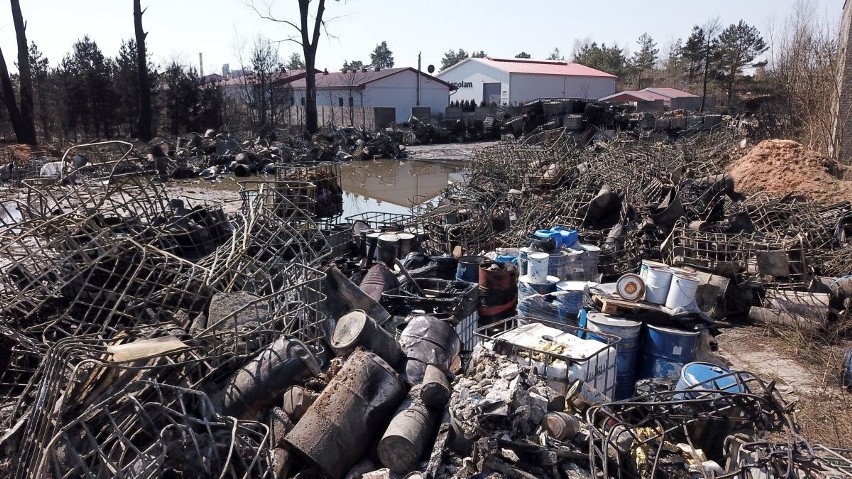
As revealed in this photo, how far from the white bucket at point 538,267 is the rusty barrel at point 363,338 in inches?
77.2

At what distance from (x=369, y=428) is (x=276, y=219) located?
8.87 feet

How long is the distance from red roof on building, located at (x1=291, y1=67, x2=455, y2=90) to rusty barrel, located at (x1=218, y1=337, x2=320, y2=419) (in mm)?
37209

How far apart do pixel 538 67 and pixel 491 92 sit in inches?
189

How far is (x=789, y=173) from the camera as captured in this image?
452 inches

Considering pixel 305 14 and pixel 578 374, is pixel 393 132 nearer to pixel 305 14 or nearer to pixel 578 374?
pixel 305 14

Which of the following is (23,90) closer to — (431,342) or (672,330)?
(431,342)

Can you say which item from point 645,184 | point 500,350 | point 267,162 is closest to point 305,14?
point 267,162

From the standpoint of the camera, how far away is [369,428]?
3.79m

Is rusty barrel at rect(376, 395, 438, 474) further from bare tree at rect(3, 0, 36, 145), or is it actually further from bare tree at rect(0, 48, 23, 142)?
bare tree at rect(0, 48, 23, 142)

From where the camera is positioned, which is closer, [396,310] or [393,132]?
[396,310]

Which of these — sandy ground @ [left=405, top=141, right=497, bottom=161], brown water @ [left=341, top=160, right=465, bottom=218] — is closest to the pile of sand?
brown water @ [left=341, top=160, right=465, bottom=218]

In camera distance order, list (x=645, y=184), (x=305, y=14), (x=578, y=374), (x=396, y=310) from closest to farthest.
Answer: (x=578, y=374)
(x=396, y=310)
(x=645, y=184)
(x=305, y=14)

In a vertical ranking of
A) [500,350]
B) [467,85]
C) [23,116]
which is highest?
[467,85]

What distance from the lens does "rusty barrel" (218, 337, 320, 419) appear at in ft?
12.7
